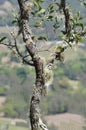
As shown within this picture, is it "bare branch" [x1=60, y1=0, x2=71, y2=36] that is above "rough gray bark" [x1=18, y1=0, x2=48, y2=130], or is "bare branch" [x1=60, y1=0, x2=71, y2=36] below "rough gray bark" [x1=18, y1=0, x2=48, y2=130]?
above

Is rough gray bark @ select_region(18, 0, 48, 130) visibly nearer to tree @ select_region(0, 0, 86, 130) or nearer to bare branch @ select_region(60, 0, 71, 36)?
tree @ select_region(0, 0, 86, 130)

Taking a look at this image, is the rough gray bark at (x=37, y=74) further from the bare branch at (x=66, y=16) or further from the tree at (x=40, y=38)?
the bare branch at (x=66, y=16)

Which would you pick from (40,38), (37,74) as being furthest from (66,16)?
(37,74)

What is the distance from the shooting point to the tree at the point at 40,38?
461 cm

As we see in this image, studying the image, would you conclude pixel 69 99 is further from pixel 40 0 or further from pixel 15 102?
pixel 40 0

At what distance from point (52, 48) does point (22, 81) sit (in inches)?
2906

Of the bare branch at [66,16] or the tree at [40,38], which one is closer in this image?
the tree at [40,38]

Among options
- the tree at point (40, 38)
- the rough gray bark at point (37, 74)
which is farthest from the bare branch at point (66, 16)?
the rough gray bark at point (37, 74)

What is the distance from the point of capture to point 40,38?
496 cm

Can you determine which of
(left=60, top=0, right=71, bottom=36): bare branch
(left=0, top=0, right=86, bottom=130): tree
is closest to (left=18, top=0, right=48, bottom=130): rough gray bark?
(left=0, top=0, right=86, bottom=130): tree

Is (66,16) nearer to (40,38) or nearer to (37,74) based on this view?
(40,38)

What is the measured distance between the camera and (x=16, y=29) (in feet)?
16.6

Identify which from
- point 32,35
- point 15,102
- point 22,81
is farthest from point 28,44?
point 22,81

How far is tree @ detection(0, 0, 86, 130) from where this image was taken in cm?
461
